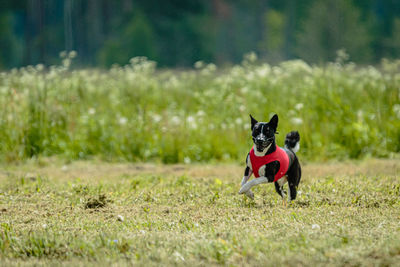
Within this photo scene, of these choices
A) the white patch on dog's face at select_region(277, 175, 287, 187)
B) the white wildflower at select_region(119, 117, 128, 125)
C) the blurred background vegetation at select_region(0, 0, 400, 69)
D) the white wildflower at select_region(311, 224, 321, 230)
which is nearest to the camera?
the white wildflower at select_region(311, 224, 321, 230)

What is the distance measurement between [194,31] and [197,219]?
32261 millimetres

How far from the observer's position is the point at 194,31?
120 ft

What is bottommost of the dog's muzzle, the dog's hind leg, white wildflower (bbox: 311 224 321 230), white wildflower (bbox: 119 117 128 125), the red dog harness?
white wildflower (bbox: 311 224 321 230)

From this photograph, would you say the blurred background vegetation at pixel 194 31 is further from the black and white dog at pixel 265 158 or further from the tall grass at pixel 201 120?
the black and white dog at pixel 265 158

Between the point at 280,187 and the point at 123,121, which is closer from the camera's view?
the point at 280,187

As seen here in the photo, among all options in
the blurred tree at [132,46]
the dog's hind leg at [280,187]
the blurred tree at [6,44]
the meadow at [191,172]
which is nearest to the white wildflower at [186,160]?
the meadow at [191,172]

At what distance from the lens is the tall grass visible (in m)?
8.98

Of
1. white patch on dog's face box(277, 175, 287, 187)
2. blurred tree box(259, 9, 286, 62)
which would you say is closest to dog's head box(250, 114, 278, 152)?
white patch on dog's face box(277, 175, 287, 187)

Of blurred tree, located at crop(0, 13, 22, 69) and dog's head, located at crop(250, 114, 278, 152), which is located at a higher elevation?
blurred tree, located at crop(0, 13, 22, 69)

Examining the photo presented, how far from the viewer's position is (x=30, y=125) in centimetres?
915

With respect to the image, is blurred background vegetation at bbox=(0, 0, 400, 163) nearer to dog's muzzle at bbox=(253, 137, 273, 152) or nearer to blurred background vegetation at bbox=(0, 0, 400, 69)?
dog's muzzle at bbox=(253, 137, 273, 152)

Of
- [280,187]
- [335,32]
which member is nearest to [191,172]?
[280,187]

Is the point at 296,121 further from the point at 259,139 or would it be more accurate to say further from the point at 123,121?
the point at 259,139

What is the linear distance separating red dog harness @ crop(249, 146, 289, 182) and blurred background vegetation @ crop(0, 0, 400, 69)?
26686mm
